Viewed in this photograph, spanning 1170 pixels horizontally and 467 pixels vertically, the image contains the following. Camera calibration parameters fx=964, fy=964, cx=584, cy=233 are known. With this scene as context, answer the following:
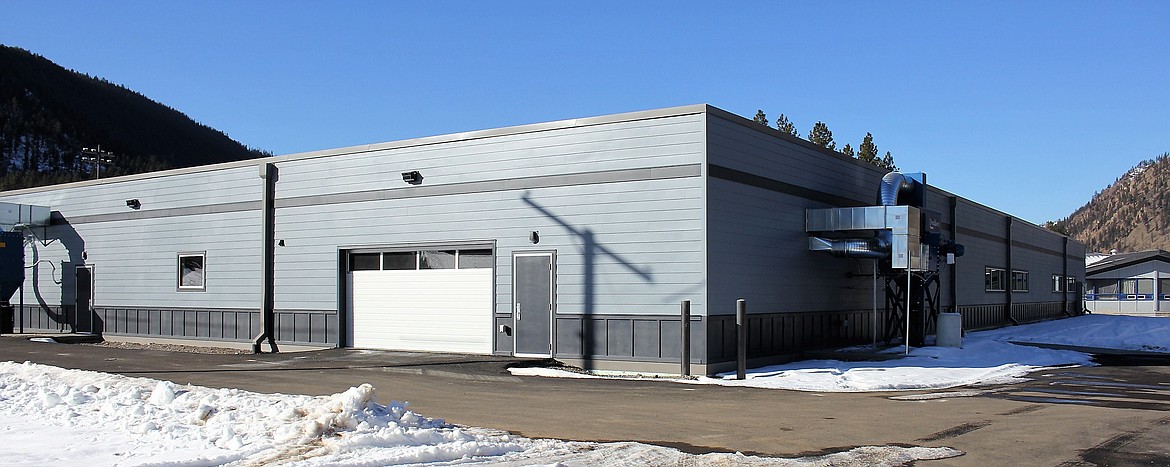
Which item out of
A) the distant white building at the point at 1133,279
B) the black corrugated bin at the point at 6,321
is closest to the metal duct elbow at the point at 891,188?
the black corrugated bin at the point at 6,321

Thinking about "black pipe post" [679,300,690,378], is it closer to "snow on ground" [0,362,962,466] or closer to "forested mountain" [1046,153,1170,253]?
"snow on ground" [0,362,962,466]

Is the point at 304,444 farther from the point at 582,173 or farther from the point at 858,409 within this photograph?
the point at 582,173

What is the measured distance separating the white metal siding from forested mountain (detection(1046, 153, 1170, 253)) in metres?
142

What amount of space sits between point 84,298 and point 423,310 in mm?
12540

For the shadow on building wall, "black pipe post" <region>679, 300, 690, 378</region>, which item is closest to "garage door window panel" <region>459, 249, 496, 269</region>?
the shadow on building wall

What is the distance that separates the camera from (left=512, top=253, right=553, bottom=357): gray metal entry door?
1877cm

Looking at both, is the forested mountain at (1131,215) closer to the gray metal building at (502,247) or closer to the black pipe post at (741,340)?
the gray metal building at (502,247)

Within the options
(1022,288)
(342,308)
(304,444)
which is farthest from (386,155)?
(1022,288)

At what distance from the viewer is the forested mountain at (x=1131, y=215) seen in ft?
497

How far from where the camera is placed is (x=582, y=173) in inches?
723

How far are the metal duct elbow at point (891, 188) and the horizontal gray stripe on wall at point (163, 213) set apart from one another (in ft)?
48.3

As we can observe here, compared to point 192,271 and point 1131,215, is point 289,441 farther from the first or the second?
point 1131,215

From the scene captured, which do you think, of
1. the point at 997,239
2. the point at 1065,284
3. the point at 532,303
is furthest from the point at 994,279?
the point at 532,303

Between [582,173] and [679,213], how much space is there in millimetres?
2193
